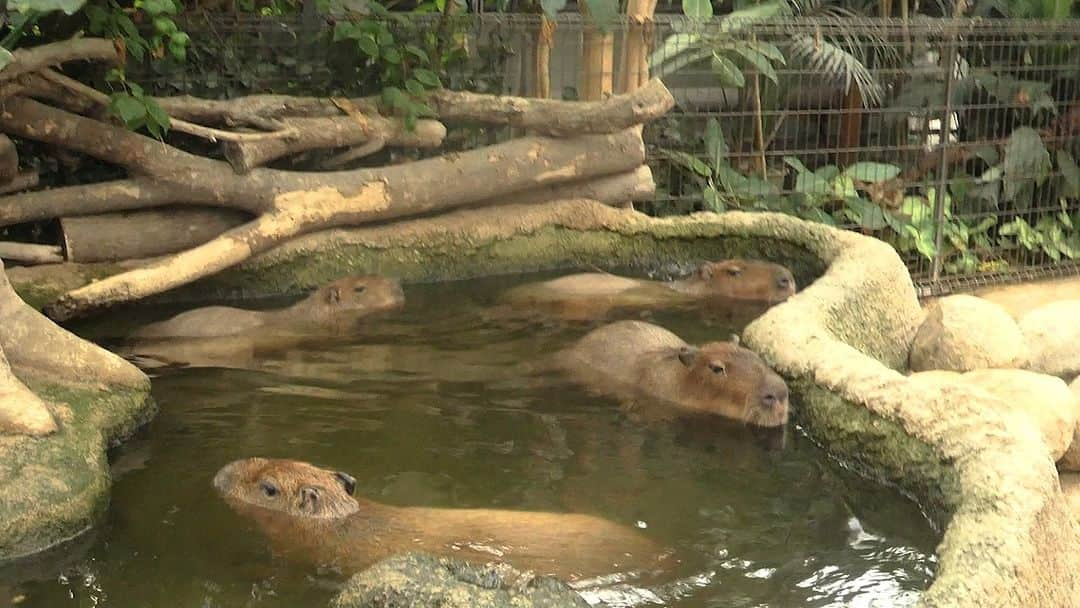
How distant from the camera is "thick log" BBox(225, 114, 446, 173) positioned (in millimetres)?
6359

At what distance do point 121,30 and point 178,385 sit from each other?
2.16 metres

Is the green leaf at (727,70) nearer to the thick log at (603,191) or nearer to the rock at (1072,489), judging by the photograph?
the thick log at (603,191)

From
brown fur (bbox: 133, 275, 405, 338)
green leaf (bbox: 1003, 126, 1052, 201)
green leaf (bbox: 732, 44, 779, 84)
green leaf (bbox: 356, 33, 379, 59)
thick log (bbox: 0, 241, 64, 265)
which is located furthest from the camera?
green leaf (bbox: 1003, 126, 1052, 201)

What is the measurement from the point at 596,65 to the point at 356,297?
253 cm

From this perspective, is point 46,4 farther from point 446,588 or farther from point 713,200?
point 713,200

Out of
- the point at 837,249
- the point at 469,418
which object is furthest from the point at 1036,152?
the point at 469,418

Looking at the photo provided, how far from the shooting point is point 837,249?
6766 mm

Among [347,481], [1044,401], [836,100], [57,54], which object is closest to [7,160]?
[57,54]

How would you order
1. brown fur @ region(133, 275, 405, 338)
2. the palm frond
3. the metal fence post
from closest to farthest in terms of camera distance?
brown fur @ region(133, 275, 405, 338) < the metal fence post < the palm frond

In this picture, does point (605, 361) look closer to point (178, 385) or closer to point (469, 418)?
point (469, 418)

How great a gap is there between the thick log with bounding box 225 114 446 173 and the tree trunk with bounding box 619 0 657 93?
138 cm

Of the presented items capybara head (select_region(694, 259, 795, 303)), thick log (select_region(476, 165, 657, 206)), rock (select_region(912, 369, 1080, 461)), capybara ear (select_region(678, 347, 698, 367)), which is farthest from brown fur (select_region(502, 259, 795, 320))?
rock (select_region(912, 369, 1080, 461))

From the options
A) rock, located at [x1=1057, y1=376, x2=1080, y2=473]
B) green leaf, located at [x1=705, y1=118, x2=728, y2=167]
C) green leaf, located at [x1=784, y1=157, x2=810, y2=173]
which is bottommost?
rock, located at [x1=1057, y1=376, x2=1080, y2=473]

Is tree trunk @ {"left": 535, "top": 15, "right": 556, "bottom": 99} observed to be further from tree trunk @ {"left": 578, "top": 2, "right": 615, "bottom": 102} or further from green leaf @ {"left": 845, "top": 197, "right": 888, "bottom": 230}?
green leaf @ {"left": 845, "top": 197, "right": 888, "bottom": 230}
